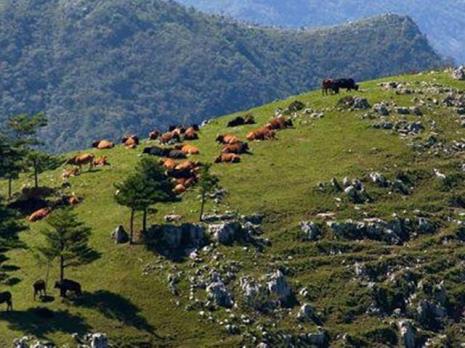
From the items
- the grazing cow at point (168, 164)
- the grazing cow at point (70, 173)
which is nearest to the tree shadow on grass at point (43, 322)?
the grazing cow at point (168, 164)

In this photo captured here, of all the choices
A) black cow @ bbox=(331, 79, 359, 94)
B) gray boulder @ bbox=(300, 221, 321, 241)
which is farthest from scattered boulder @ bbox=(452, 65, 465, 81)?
gray boulder @ bbox=(300, 221, 321, 241)

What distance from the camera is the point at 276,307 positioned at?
8338 centimetres

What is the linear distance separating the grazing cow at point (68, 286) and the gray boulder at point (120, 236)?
9264mm

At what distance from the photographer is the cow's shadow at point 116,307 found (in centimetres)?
7928

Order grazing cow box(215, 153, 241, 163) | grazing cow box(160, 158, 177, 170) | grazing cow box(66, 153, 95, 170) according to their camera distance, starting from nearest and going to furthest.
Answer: grazing cow box(160, 158, 177, 170)
grazing cow box(215, 153, 241, 163)
grazing cow box(66, 153, 95, 170)

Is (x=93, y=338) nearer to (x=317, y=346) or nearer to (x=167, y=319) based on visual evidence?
(x=167, y=319)

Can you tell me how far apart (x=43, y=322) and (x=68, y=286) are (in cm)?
518

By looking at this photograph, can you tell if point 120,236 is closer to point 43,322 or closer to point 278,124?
point 43,322

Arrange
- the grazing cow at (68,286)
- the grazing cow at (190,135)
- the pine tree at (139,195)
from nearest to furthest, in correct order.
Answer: the grazing cow at (68,286)
the pine tree at (139,195)
the grazing cow at (190,135)

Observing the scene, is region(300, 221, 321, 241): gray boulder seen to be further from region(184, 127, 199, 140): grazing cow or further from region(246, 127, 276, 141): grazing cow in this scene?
region(184, 127, 199, 140): grazing cow

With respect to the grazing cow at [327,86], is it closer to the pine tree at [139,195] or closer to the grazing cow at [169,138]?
the grazing cow at [169,138]

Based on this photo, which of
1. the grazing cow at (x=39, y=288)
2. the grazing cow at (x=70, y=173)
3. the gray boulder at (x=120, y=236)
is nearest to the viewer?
the grazing cow at (x=39, y=288)

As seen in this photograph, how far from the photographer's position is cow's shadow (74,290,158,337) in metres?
79.3

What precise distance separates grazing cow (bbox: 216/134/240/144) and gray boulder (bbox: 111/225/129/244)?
97.9ft
